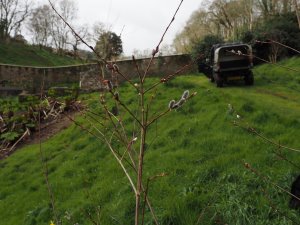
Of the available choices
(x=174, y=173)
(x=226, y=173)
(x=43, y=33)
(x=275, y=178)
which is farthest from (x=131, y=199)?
(x=43, y=33)

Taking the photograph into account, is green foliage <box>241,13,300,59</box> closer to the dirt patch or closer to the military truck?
the military truck

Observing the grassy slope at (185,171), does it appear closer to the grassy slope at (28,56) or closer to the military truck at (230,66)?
the military truck at (230,66)

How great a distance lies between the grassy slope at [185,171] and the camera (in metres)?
5.80

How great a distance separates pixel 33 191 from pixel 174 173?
3205mm

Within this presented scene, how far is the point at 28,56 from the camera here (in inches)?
1747

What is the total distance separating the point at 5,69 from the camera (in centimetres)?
2486

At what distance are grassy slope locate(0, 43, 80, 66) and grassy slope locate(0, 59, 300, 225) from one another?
30.5 meters

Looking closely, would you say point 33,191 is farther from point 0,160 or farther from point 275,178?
point 275,178

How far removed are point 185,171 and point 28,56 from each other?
40036 millimetres

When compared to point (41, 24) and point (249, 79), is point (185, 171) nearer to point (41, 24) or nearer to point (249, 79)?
point (249, 79)

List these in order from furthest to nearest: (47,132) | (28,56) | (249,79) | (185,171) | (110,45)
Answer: (28,56), (249,79), (47,132), (185,171), (110,45)

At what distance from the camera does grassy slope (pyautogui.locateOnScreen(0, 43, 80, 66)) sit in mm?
40469

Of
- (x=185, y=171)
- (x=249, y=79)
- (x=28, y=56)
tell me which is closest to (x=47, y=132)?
(x=249, y=79)

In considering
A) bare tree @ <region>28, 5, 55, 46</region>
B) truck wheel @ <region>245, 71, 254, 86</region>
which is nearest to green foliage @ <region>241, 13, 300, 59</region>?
truck wheel @ <region>245, 71, 254, 86</region>
